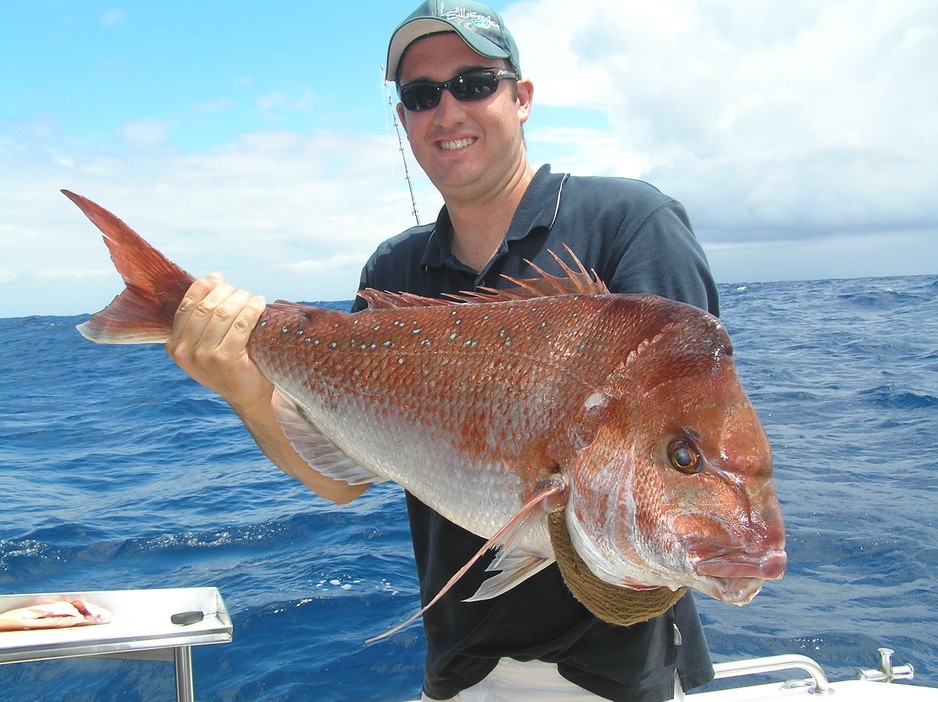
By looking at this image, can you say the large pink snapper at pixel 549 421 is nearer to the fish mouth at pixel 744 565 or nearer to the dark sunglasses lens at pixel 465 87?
the fish mouth at pixel 744 565

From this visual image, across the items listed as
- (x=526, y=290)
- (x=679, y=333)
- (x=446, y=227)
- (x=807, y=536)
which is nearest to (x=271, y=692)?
(x=446, y=227)

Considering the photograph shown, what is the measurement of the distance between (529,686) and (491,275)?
5.41 feet

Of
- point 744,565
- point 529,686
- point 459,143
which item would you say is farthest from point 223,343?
point 744,565

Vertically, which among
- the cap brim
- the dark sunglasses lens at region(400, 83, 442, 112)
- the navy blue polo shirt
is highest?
the cap brim

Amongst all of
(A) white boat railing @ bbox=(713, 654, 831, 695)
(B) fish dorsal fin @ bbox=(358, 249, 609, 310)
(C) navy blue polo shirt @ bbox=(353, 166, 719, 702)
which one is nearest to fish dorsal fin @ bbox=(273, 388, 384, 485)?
(C) navy blue polo shirt @ bbox=(353, 166, 719, 702)

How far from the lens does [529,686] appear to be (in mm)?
2682

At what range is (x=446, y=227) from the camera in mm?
3166

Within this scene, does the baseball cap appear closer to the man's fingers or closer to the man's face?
the man's face

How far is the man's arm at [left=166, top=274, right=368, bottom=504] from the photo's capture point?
2.67 m

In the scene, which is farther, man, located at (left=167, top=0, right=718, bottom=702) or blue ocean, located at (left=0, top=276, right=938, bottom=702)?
blue ocean, located at (left=0, top=276, right=938, bottom=702)

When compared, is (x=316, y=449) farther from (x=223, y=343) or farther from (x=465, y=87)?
(x=465, y=87)

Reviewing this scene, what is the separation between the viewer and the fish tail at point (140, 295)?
2729 millimetres

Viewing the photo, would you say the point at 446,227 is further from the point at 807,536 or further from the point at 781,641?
the point at 807,536

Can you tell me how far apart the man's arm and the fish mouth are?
171 cm
